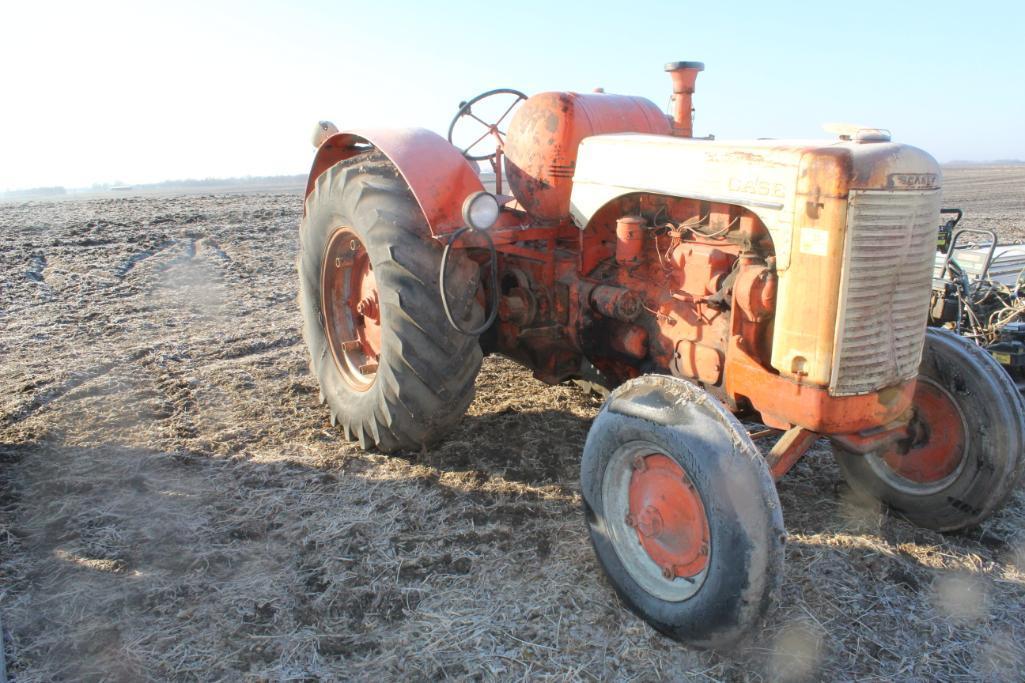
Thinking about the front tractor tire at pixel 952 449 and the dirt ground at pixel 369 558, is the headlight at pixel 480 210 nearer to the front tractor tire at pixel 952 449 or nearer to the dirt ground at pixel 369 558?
the dirt ground at pixel 369 558

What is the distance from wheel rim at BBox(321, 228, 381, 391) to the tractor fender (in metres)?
0.65

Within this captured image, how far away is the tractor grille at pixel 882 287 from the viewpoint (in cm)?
226

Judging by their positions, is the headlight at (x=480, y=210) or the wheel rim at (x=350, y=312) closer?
the headlight at (x=480, y=210)

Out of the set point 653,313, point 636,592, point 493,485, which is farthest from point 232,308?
point 636,592

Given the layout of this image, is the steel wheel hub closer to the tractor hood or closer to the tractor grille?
the tractor grille

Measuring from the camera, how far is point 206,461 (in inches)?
145

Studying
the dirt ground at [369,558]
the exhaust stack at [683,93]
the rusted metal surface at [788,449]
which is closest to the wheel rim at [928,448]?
the dirt ground at [369,558]

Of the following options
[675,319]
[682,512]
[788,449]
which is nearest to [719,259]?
[675,319]

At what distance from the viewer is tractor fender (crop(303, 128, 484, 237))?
3277 millimetres

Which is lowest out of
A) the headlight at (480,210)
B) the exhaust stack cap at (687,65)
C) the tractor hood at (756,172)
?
the headlight at (480,210)

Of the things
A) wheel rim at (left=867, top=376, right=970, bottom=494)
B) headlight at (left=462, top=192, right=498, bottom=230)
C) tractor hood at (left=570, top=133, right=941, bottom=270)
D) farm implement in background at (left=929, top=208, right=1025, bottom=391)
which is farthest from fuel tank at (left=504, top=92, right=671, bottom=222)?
farm implement in background at (left=929, top=208, right=1025, bottom=391)

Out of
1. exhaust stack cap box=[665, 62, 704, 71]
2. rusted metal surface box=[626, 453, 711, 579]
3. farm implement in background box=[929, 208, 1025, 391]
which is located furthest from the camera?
farm implement in background box=[929, 208, 1025, 391]

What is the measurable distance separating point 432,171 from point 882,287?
1.95m

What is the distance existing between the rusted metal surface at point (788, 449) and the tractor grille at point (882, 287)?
24cm
